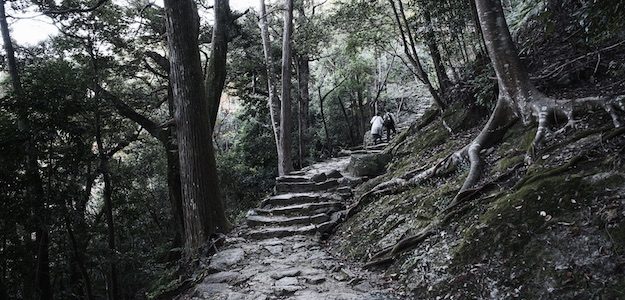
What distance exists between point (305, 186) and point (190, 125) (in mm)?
3326

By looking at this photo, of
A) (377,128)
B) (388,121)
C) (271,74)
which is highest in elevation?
(271,74)

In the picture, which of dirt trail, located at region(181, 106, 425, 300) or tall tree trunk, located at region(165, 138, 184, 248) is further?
tall tree trunk, located at region(165, 138, 184, 248)

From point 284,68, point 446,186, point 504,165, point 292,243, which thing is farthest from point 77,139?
point 504,165

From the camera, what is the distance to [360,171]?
31.3 feet

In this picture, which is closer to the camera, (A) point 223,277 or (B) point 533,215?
(B) point 533,215

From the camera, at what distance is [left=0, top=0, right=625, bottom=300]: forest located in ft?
11.0

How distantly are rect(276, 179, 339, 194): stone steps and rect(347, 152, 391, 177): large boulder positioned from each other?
777 mm

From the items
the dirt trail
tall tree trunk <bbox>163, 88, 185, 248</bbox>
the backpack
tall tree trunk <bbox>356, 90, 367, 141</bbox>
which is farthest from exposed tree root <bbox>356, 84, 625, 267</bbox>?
tall tree trunk <bbox>356, 90, 367, 141</bbox>

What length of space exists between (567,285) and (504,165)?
6.48ft

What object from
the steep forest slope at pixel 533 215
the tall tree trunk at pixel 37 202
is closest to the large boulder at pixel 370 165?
the steep forest slope at pixel 533 215

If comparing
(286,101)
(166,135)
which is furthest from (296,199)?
(286,101)

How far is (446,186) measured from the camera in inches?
201

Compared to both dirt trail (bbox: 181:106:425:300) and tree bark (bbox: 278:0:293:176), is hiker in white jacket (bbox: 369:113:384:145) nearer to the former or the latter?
tree bark (bbox: 278:0:293:176)

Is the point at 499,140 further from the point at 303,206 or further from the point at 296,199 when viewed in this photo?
the point at 296,199
